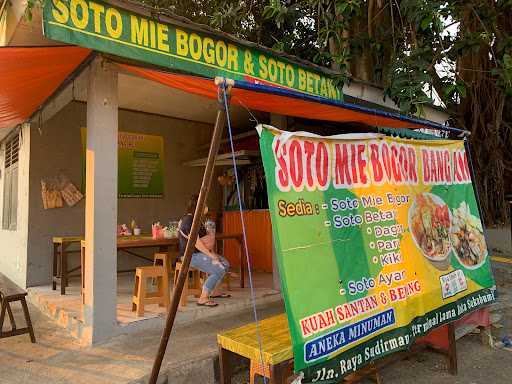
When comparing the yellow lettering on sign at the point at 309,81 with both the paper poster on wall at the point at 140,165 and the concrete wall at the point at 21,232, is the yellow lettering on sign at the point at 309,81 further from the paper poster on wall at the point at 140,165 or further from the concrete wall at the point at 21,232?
the concrete wall at the point at 21,232

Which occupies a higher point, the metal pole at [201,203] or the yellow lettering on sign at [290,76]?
the yellow lettering on sign at [290,76]

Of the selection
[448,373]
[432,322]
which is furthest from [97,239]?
[448,373]

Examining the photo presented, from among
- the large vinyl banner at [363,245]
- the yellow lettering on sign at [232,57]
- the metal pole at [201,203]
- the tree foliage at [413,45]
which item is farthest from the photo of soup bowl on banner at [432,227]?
the yellow lettering on sign at [232,57]

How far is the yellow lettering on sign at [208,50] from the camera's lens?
12.2 ft

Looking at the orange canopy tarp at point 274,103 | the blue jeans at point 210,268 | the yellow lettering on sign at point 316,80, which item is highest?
the yellow lettering on sign at point 316,80

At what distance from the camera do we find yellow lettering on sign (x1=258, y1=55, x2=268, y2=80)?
4.20 m

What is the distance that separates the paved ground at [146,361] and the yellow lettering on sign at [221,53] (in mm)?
2634

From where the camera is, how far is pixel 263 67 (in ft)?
13.8

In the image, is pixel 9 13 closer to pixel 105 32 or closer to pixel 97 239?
pixel 105 32

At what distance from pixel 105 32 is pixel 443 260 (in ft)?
11.0

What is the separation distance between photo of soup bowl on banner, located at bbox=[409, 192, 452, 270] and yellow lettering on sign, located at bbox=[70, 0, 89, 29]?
2913 millimetres

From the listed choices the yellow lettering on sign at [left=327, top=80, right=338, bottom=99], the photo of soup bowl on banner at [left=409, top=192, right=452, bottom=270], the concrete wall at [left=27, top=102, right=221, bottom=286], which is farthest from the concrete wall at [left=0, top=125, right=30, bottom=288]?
the photo of soup bowl on banner at [left=409, top=192, right=452, bottom=270]

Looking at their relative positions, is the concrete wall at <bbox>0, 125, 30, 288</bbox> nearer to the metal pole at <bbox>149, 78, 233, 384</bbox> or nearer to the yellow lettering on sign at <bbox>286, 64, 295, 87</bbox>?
the yellow lettering on sign at <bbox>286, 64, 295, 87</bbox>

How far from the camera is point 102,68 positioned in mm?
3811
